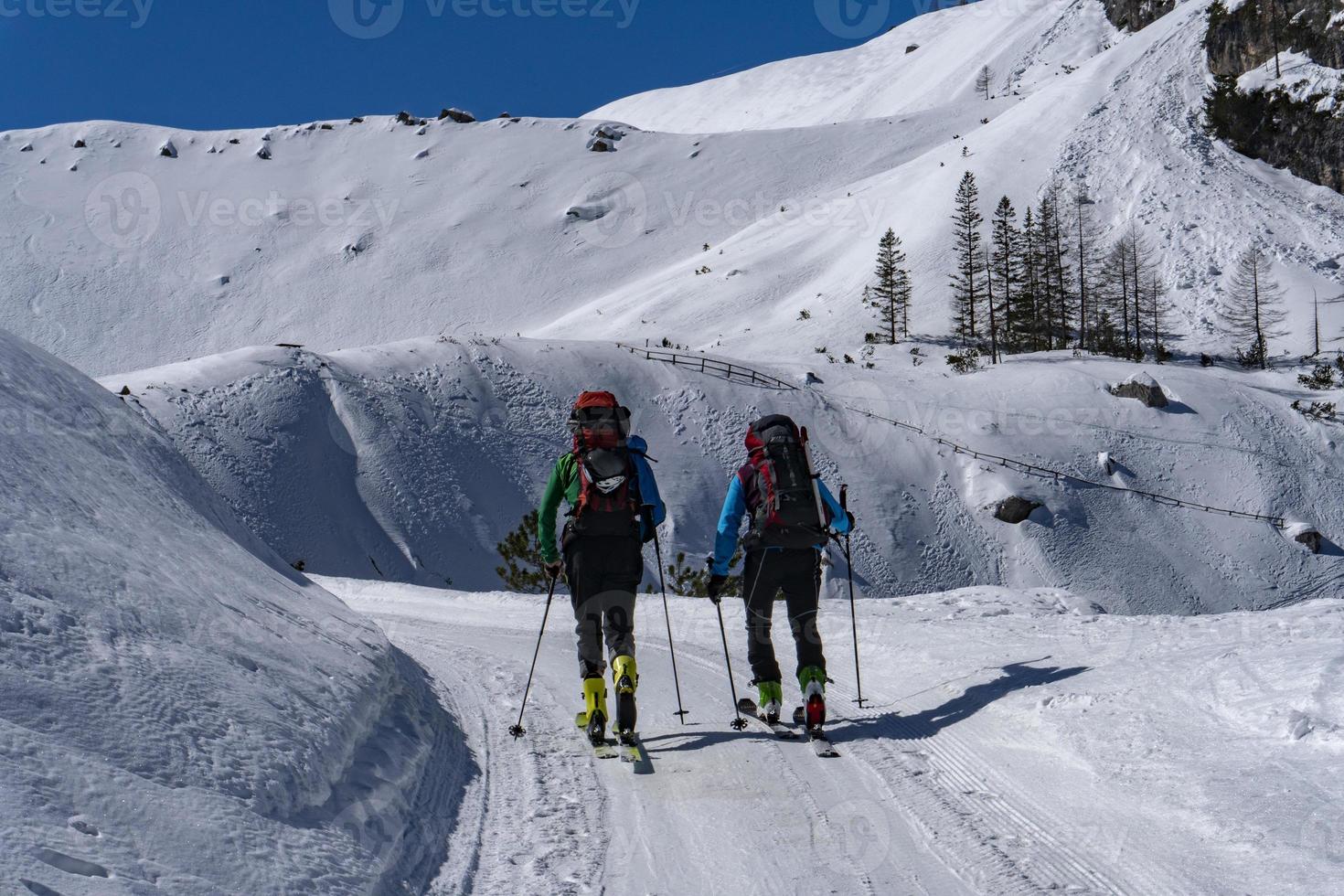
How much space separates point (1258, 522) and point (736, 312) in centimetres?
3165

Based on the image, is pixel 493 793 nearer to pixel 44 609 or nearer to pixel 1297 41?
pixel 44 609

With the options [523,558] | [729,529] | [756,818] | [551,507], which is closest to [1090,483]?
[523,558]

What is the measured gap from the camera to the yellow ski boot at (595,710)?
6.61 m

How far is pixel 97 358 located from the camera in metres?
64.7

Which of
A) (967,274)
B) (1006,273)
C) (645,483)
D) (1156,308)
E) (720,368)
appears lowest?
(645,483)

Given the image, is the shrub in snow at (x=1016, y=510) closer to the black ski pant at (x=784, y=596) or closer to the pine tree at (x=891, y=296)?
the pine tree at (x=891, y=296)

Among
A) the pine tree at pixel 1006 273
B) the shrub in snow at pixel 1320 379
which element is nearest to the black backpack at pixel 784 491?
the shrub in snow at pixel 1320 379

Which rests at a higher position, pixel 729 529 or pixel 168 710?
pixel 729 529

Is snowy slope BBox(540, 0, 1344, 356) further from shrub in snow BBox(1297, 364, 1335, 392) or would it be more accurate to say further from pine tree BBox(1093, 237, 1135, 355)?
shrub in snow BBox(1297, 364, 1335, 392)

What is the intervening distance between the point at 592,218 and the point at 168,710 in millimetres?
77338

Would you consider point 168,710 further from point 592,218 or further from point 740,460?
point 592,218

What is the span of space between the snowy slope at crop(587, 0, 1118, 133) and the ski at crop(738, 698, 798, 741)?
342ft

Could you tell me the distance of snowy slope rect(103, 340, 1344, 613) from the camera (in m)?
30.3

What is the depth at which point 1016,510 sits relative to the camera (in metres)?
34.1
